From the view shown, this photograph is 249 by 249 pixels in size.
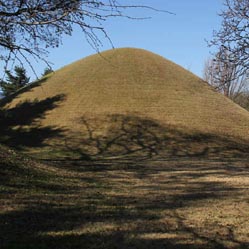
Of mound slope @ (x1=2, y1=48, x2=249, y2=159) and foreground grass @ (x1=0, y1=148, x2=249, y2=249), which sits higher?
mound slope @ (x1=2, y1=48, x2=249, y2=159)

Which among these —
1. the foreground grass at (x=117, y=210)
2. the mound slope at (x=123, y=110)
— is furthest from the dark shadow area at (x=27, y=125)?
the foreground grass at (x=117, y=210)

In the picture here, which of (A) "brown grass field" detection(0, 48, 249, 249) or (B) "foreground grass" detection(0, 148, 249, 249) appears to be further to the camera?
(A) "brown grass field" detection(0, 48, 249, 249)

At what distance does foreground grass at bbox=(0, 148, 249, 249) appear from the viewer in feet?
18.0

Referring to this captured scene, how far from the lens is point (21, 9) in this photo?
6824mm

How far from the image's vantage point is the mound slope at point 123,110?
23516 mm

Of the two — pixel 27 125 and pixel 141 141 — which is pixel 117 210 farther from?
pixel 27 125

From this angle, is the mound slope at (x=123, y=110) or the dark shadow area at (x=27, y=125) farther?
the dark shadow area at (x=27, y=125)

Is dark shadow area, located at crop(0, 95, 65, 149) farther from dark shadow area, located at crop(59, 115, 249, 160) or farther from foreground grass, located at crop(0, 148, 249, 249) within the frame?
foreground grass, located at crop(0, 148, 249, 249)

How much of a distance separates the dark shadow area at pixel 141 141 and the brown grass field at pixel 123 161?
6cm

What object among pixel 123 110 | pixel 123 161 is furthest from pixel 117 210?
pixel 123 110

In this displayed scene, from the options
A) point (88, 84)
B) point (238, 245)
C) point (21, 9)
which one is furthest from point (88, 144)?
point (238, 245)

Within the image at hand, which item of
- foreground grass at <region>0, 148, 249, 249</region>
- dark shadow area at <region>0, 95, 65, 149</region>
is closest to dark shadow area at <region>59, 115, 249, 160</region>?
dark shadow area at <region>0, 95, 65, 149</region>

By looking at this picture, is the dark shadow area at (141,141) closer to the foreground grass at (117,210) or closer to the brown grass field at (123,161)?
the brown grass field at (123,161)

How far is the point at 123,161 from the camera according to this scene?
1828 cm
